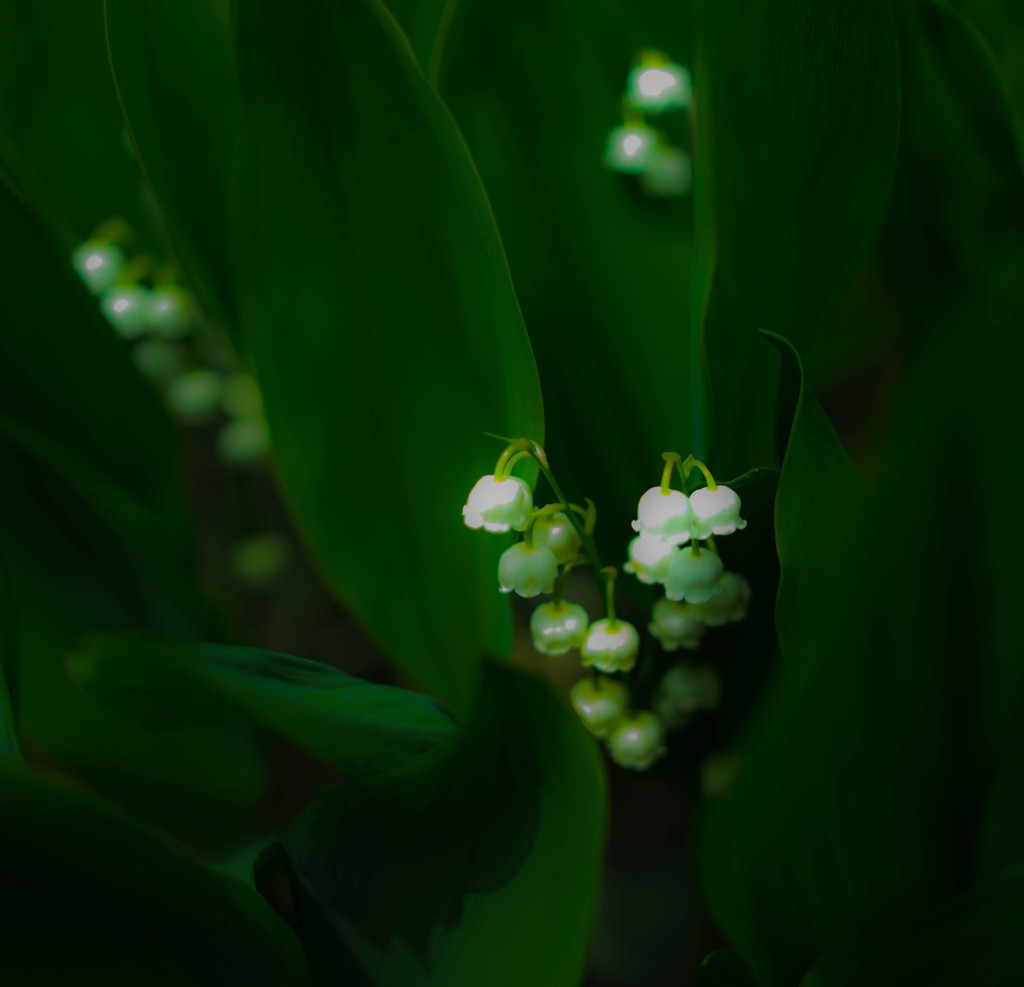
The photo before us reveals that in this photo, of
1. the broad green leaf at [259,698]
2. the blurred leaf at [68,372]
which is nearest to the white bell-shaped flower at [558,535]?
the broad green leaf at [259,698]

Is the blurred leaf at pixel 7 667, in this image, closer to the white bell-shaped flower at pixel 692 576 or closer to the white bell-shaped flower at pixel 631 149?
the white bell-shaped flower at pixel 692 576

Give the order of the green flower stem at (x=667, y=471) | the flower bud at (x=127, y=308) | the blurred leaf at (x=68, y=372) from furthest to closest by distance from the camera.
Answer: the flower bud at (x=127, y=308) → the blurred leaf at (x=68, y=372) → the green flower stem at (x=667, y=471)

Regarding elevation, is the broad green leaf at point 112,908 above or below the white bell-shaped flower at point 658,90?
below

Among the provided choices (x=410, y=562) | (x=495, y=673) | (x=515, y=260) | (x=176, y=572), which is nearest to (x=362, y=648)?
(x=176, y=572)

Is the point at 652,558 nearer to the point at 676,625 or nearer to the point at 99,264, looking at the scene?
the point at 676,625

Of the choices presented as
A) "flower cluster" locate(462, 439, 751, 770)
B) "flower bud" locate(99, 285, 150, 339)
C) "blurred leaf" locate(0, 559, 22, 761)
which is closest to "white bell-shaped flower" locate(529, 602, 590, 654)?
"flower cluster" locate(462, 439, 751, 770)

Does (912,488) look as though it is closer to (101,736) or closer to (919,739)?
(919,739)

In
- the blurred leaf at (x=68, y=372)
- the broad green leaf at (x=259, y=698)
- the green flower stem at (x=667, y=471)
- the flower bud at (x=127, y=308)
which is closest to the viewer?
the broad green leaf at (x=259, y=698)
